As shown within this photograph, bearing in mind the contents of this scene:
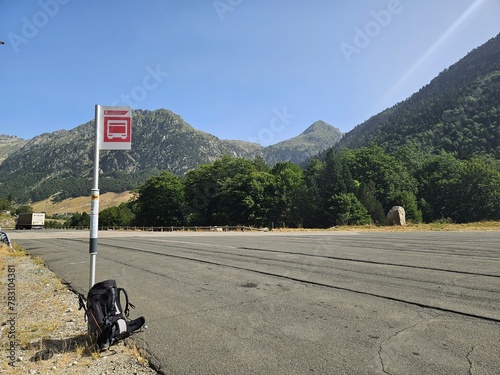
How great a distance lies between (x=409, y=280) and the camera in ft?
24.0

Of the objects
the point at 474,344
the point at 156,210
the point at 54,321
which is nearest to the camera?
the point at 474,344

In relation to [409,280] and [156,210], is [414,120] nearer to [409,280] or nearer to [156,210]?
[156,210]

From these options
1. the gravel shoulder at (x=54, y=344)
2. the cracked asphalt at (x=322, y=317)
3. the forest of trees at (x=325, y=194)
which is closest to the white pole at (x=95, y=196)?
Result: the gravel shoulder at (x=54, y=344)

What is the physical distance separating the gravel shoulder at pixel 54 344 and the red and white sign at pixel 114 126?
2746 mm

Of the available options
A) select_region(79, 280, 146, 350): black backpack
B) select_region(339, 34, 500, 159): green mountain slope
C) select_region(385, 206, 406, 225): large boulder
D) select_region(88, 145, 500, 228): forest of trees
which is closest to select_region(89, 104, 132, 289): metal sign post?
select_region(79, 280, 146, 350): black backpack

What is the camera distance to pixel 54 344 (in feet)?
14.5

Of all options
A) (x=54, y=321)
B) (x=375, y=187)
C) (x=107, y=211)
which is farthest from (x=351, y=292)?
(x=107, y=211)

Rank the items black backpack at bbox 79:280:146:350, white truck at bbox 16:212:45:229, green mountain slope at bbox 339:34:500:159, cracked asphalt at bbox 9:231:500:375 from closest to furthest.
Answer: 1. cracked asphalt at bbox 9:231:500:375
2. black backpack at bbox 79:280:146:350
3. white truck at bbox 16:212:45:229
4. green mountain slope at bbox 339:34:500:159

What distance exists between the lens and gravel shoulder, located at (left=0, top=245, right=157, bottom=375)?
368cm

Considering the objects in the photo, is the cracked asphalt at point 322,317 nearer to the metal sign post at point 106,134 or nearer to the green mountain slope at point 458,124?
the metal sign post at point 106,134

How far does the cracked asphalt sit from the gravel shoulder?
397 millimetres

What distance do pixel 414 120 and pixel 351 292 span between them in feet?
548

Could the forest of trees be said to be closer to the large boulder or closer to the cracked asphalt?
the large boulder

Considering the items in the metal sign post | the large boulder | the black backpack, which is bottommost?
the black backpack
